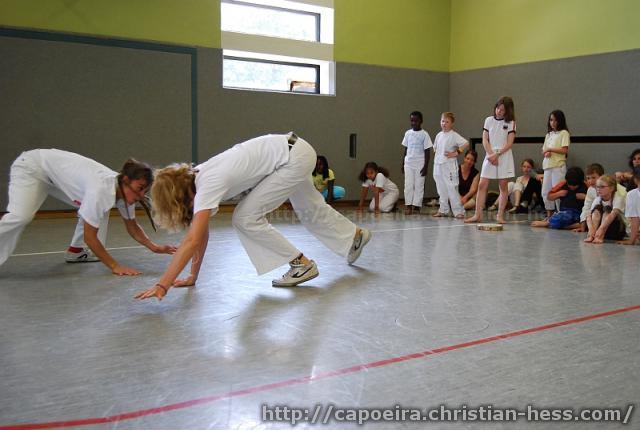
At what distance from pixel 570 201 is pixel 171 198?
4.58 meters

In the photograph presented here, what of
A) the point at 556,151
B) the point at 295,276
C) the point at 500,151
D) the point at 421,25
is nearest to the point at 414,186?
the point at 500,151

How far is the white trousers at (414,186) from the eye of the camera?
24.5 ft

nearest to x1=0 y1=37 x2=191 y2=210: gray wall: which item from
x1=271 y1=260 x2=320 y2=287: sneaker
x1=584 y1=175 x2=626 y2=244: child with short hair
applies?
x1=271 y1=260 x2=320 y2=287: sneaker

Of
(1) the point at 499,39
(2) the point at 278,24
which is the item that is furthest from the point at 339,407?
(1) the point at 499,39

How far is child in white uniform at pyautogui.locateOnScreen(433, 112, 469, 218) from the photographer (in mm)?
6996

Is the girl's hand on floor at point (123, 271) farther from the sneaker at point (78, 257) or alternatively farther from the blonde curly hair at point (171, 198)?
the blonde curly hair at point (171, 198)

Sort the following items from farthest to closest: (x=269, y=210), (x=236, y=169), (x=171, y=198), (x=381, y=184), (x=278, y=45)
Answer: (x=278, y=45), (x=381, y=184), (x=269, y=210), (x=236, y=169), (x=171, y=198)

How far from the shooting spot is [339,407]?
63.8 inches

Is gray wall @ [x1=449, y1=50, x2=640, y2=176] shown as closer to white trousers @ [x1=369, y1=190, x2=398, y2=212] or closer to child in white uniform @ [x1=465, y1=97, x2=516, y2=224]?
child in white uniform @ [x1=465, y1=97, x2=516, y2=224]

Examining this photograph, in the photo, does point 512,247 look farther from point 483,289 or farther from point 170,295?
point 170,295

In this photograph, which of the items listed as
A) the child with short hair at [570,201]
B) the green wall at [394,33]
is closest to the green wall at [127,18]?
the green wall at [394,33]

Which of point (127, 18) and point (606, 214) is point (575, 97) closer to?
point (606, 214)

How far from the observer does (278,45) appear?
788 cm

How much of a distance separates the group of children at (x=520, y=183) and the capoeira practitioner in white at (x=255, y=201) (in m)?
2.59
